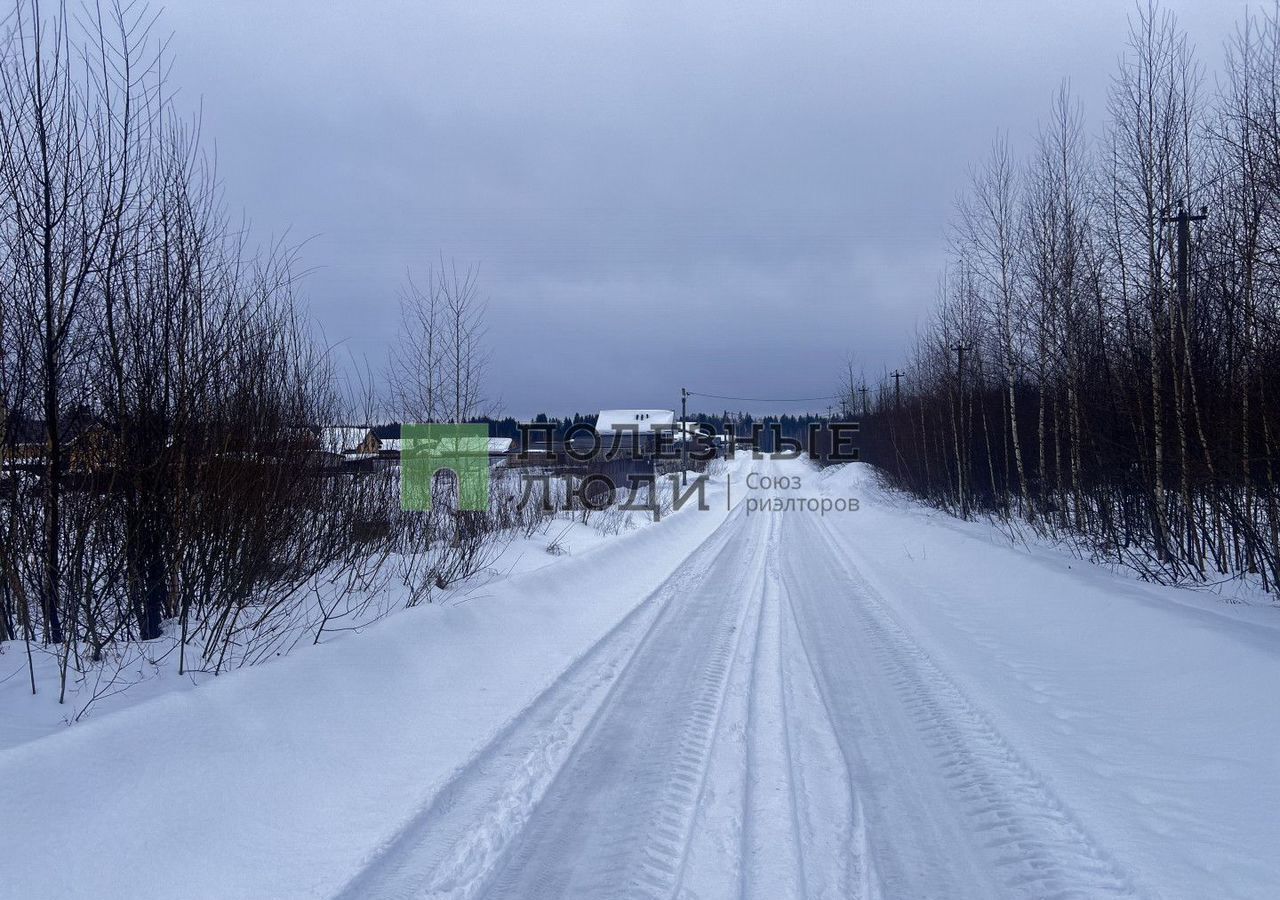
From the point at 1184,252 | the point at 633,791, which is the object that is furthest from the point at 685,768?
the point at 1184,252

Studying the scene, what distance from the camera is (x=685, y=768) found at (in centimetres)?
467

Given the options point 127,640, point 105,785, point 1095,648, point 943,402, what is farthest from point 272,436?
point 943,402

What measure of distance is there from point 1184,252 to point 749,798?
988cm

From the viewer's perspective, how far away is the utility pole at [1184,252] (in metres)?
9.67

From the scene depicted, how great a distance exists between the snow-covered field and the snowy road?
2cm

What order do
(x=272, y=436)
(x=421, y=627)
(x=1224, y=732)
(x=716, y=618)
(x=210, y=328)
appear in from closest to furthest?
(x=1224, y=732), (x=210, y=328), (x=272, y=436), (x=421, y=627), (x=716, y=618)

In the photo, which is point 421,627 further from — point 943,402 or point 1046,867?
point 943,402

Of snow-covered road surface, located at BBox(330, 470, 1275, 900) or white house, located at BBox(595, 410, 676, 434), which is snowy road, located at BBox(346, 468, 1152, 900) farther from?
white house, located at BBox(595, 410, 676, 434)

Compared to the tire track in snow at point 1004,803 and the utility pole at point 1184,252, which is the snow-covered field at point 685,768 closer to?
the tire track in snow at point 1004,803

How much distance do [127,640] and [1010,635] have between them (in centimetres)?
854

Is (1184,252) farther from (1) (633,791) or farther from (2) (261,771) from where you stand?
(2) (261,771)

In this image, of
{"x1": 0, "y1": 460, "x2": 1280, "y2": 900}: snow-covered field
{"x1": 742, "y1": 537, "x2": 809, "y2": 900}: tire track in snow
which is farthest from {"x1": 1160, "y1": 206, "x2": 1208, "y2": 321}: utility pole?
{"x1": 742, "y1": 537, "x2": 809, "y2": 900}: tire track in snow

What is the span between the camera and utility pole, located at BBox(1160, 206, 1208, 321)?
9.67 meters

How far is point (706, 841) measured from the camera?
3768 millimetres
